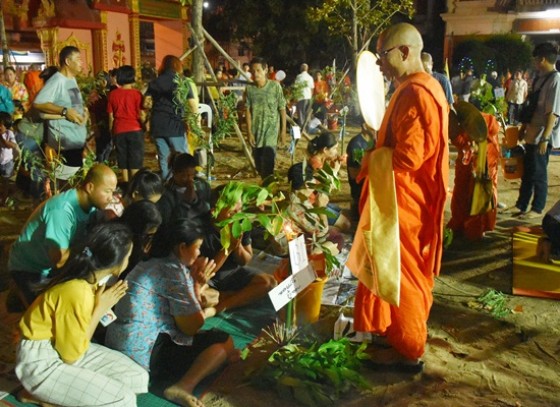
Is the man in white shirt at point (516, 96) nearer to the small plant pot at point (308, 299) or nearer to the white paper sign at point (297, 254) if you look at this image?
the small plant pot at point (308, 299)

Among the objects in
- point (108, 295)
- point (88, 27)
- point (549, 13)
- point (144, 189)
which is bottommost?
point (108, 295)

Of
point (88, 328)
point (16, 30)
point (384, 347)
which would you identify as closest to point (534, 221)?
point (384, 347)

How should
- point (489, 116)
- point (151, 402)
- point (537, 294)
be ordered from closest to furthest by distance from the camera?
point (151, 402), point (537, 294), point (489, 116)

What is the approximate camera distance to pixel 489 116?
215 inches

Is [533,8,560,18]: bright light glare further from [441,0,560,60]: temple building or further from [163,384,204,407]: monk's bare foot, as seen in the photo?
[163,384,204,407]: monk's bare foot

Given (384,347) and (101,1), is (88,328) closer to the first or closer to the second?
(384,347)

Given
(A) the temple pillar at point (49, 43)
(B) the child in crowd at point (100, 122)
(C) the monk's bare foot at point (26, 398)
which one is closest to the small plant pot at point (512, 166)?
(B) the child in crowd at point (100, 122)

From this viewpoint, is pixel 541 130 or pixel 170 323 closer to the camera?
pixel 170 323

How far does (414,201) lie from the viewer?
119 inches

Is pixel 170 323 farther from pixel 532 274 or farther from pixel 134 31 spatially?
pixel 134 31

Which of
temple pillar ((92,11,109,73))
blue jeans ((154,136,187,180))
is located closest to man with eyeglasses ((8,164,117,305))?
blue jeans ((154,136,187,180))

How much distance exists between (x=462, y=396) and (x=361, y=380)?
21.7 inches

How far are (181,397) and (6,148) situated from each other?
531cm

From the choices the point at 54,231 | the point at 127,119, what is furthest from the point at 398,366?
the point at 127,119
